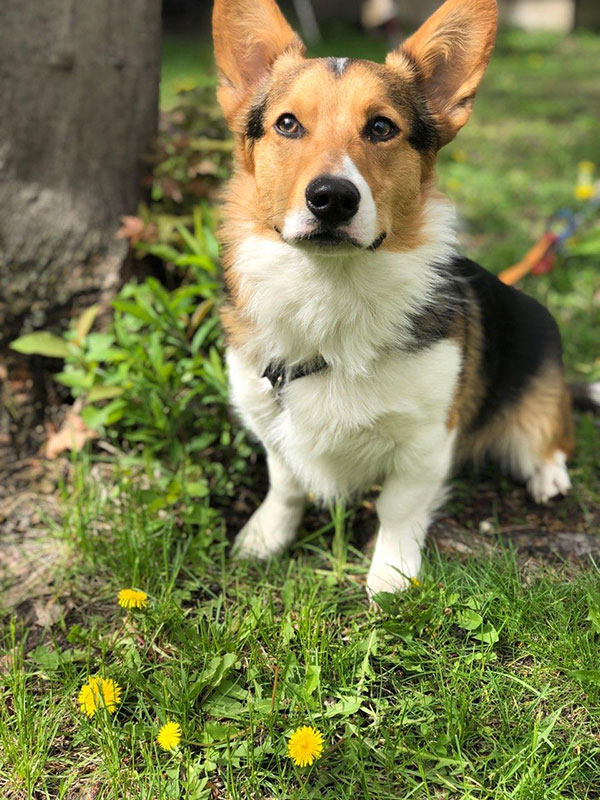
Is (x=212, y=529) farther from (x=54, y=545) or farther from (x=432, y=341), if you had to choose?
(x=432, y=341)

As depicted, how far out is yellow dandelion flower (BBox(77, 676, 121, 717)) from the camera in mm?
2088

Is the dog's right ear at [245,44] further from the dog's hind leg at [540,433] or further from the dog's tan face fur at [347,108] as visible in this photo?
the dog's hind leg at [540,433]

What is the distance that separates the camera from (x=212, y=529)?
3010 millimetres

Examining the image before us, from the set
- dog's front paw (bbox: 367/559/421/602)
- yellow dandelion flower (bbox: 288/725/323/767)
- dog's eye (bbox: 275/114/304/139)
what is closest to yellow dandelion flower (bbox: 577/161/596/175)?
dog's eye (bbox: 275/114/304/139)

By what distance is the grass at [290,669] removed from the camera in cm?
202

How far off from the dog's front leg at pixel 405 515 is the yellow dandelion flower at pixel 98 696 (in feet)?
3.13

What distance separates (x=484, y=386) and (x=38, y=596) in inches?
74.7

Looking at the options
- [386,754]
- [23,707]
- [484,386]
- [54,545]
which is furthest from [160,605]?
[484,386]

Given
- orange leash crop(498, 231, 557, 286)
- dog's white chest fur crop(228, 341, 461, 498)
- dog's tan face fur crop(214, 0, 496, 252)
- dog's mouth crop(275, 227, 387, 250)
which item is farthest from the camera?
orange leash crop(498, 231, 557, 286)

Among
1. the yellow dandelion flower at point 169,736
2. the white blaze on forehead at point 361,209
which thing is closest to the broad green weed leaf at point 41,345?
the white blaze on forehead at point 361,209

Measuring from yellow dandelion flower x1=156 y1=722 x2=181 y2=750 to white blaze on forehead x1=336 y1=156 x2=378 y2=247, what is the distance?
4.70ft

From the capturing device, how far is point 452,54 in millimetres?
2520

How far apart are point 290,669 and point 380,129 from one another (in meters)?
1.69

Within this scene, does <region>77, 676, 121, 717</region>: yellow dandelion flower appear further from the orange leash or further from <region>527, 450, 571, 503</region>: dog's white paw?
the orange leash
